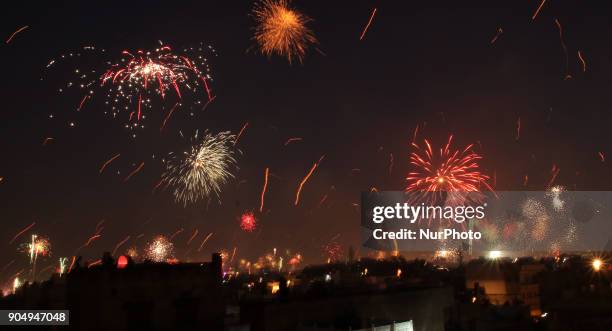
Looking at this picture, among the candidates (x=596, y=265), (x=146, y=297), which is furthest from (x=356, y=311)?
(x=596, y=265)

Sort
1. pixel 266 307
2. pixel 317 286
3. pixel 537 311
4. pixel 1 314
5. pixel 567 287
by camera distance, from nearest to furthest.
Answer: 1. pixel 1 314
2. pixel 266 307
3. pixel 317 286
4. pixel 537 311
5. pixel 567 287

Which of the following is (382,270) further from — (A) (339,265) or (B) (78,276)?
(B) (78,276)

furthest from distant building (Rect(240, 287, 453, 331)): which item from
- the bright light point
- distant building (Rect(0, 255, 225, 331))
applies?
the bright light point

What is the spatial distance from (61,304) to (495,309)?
2571 centimetres

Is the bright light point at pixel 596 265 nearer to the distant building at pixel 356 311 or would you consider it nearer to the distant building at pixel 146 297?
the distant building at pixel 356 311

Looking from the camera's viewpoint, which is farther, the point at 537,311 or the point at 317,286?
the point at 537,311

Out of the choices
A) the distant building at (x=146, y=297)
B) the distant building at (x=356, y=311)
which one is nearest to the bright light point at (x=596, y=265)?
the distant building at (x=356, y=311)

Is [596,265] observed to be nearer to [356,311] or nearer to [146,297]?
[356,311]

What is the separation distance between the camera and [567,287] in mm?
58688

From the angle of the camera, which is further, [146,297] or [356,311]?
[356,311]

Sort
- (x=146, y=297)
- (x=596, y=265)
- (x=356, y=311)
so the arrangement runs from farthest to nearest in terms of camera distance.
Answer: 1. (x=596, y=265)
2. (x=356, y=311)
3. (x=146, y=297)

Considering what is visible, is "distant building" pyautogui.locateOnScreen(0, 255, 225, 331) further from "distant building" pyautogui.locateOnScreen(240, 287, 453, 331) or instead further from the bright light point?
the bright light point

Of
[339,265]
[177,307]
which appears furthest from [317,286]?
[339,265]

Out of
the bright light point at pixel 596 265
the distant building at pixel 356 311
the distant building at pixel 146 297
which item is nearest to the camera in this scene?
the distant building at pixel 146 297
